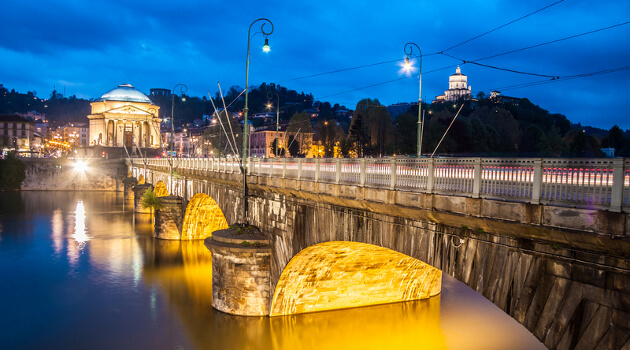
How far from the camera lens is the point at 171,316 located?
20.6 m

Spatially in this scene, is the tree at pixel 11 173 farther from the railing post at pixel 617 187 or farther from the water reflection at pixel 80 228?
the railing post at pixel 617 187

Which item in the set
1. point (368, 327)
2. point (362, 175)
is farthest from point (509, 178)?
point (368, 327)

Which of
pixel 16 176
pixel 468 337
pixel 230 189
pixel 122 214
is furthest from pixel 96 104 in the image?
pixel 468 337

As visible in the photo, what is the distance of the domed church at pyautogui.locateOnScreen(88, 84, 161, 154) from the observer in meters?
114

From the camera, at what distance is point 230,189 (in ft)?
77.4

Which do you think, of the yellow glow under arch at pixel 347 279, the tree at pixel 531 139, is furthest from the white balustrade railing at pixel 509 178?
the tree at pixel 531 139

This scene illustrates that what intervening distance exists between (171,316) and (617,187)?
18192mm

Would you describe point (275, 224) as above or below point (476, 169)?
below

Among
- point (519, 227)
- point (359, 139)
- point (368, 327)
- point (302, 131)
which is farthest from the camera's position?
point (302, 131)

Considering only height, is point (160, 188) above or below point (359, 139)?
below

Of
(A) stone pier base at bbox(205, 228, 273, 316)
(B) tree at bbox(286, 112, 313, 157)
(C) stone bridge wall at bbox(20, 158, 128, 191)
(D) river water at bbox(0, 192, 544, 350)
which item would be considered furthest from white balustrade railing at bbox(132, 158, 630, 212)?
(C) stone bridge wall at bbox(20, 158, 128, 191)

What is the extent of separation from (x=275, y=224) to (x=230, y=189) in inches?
249

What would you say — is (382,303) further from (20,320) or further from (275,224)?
(20,320)

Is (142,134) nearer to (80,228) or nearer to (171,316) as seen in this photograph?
(80,228)
